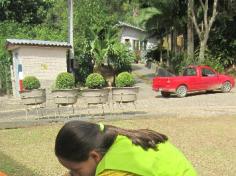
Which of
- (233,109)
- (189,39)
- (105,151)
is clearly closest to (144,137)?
(105,151)

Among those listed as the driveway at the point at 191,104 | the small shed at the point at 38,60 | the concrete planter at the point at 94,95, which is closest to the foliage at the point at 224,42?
the driveway at the point at 191,104

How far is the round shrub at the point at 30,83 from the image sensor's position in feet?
74.0

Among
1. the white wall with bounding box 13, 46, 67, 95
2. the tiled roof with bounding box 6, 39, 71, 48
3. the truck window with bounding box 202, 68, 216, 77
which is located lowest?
the truck window with bounding box 202, 68, 216, 77

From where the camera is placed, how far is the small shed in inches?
951

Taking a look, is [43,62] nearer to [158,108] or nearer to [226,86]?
[158,108]

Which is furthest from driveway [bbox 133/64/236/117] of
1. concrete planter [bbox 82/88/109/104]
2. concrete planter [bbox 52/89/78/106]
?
concrete planter [bbox 52/89/78/106]

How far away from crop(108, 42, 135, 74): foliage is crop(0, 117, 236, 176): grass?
1473 cm

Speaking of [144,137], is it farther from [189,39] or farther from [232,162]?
[189,39]

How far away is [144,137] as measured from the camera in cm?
270

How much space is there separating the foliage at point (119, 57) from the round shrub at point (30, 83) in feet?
24.7

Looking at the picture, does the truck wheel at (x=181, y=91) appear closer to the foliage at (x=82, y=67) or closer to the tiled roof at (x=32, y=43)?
the tiled roof at (x=32, y=43)

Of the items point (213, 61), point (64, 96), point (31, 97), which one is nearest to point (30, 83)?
point (31, 97)

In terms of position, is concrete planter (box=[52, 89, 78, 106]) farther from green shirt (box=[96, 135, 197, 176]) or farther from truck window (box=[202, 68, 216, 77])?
green shirt (box=[96, 135, 197, 176])

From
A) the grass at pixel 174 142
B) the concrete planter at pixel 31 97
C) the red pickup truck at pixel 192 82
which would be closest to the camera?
the grass at pixel 174 142
